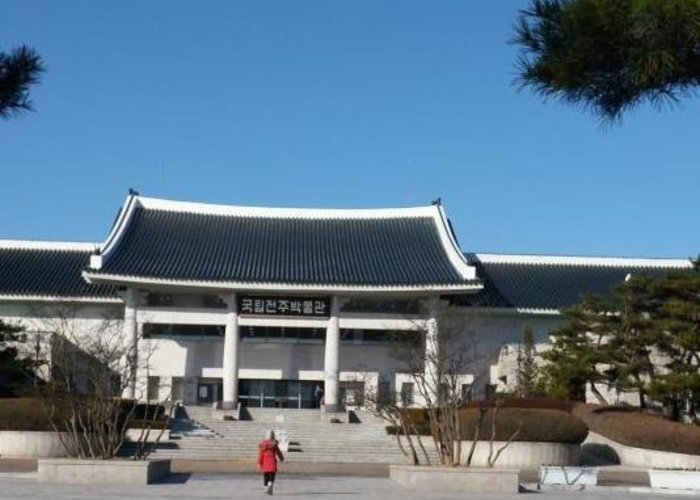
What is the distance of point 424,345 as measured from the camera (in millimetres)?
37250

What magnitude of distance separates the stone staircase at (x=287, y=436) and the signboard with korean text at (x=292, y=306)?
3.49 m

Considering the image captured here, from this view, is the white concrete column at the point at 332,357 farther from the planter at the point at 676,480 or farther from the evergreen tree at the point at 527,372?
the planter at the point at 676,480

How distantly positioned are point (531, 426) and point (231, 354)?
1508 centimetres

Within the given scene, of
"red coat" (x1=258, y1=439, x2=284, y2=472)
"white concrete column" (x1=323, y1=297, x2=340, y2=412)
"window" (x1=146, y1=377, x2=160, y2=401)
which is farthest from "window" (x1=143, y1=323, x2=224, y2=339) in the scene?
"red coat" (x1=258, y1=439, x2=284, y2=472)

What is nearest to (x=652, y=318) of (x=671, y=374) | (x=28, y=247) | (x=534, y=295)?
(x=671, y=374)

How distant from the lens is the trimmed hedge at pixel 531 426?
27.1m

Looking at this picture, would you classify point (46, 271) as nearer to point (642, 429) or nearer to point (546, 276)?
point (546, 276)

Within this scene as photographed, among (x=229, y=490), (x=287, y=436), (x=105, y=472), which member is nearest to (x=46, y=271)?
(x=287, y=436)

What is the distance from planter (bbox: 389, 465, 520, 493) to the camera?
19.1m

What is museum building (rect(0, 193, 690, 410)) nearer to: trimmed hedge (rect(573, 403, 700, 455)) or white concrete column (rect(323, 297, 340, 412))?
white concrete column (rect(323, 297, 340, 412))

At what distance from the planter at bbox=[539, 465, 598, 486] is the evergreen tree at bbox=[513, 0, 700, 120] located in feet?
43.5

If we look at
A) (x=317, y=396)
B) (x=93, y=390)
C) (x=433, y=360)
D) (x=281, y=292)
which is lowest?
(x=93, y=390)

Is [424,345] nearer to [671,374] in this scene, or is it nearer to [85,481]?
[671,374]

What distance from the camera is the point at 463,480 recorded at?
19109 mm
